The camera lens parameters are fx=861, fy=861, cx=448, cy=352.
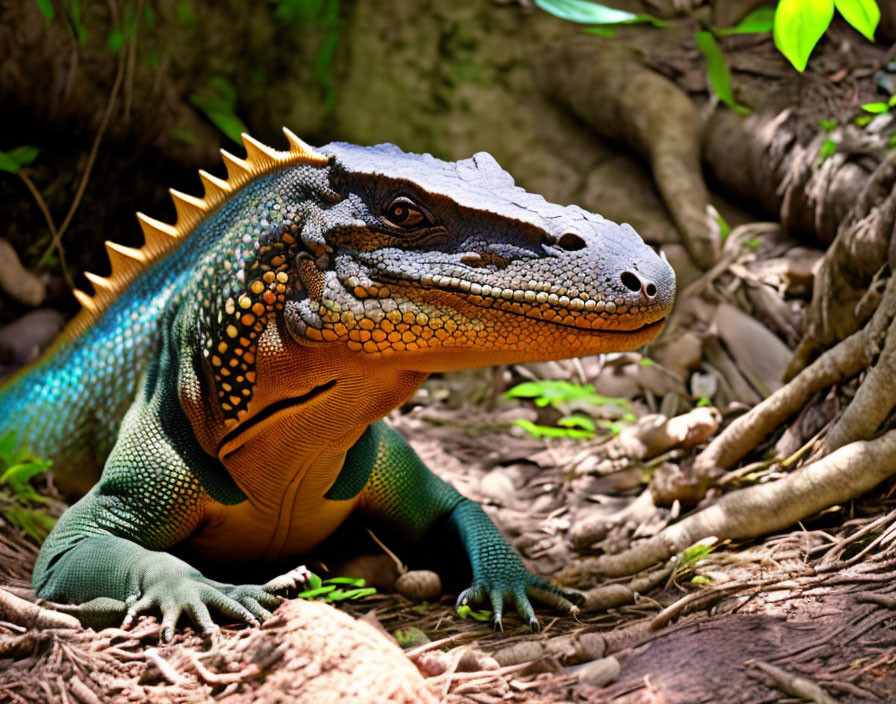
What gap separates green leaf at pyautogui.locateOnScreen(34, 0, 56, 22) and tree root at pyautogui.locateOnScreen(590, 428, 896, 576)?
5.09m

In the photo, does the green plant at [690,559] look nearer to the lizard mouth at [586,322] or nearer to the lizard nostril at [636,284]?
the lizard mouth at [586,322]

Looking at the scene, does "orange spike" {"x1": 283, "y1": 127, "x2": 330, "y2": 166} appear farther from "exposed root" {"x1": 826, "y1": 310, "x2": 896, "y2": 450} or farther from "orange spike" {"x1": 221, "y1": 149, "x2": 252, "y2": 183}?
"exposed root" {"x1": 826, "y1": 310, "x2": 896, "y2": 450}

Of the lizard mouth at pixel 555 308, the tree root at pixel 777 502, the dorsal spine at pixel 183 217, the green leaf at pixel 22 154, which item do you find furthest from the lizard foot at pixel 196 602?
the green leaf at pixel 22 154

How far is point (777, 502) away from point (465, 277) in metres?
1.88

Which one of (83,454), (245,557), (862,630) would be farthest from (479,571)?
(83,454)

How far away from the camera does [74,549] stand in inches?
140

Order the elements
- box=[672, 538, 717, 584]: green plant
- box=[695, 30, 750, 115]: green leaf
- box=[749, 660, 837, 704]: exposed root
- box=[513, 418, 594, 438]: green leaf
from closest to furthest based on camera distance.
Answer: box=[749, 660, 837, 704]: exposed root < box=[672, 538, 717, 584]: green plant < box=[513, 418, 594, 438]: green leaf < box=[695, 30, 750, 115]: green leaf

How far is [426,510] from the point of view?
4547 mm

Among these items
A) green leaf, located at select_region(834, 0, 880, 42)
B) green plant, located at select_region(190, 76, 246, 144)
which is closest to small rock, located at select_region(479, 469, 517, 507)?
green leaf, located at select_region(834, 0, 880, 42)

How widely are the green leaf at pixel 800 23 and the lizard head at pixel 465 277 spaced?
890 millimetres

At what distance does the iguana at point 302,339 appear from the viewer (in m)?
3.26

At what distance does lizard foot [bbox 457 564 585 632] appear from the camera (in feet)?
12.6

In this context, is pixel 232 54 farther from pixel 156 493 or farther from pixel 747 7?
pixel 156 493

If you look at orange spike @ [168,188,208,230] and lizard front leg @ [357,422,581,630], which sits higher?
orange spike @ [168,188,208,230]
